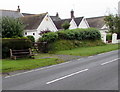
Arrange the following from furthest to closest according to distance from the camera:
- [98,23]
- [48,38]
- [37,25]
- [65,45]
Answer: [98,23]
[37,25]
[65,45]
[48,38]

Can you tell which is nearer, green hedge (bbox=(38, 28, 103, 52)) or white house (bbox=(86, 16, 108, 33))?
green hedge (bbox=(38, 28, 103, 52))

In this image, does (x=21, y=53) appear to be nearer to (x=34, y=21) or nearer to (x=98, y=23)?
(x=34, y=21)

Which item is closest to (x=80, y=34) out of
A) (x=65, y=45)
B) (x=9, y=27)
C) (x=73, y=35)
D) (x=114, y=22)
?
(x=73, y=35)

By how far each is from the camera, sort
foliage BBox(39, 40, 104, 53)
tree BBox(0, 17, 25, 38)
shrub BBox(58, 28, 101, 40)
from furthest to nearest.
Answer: shrub BBox(58, 28, 101, 40)
foliage BBox(39, 40, 104, 53)
tree BBox(0, 17, 25, 38)

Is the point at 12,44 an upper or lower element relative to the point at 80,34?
lower

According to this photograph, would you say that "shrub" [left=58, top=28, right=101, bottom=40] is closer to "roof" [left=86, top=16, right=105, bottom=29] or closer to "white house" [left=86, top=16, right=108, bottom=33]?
"white house" [left=86, top=16, right=108, bottom=33]

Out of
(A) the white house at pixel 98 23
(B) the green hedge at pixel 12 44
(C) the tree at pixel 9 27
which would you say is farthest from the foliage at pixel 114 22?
(B) the green hedge at pixel 12 44

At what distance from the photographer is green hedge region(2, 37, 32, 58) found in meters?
16.4

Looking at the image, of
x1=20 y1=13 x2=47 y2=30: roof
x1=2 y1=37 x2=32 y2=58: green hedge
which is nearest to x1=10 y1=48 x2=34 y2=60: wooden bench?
x1=2 y1=37 x2=32 y2=58: green hedge

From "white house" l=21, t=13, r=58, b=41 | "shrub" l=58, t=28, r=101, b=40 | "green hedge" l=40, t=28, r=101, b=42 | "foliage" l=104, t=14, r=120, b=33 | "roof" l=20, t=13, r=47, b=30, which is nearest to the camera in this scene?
"green hedge" l=40, t=28, r=101, b=42

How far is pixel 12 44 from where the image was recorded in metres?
16.8

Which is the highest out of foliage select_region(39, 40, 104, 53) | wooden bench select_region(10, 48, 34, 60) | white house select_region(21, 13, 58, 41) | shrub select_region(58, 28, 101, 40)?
white house select_region(21, 13, 58, 41)

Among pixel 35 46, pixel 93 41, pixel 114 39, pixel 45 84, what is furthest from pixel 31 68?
pixel 114 39

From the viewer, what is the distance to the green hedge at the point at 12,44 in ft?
53.9
